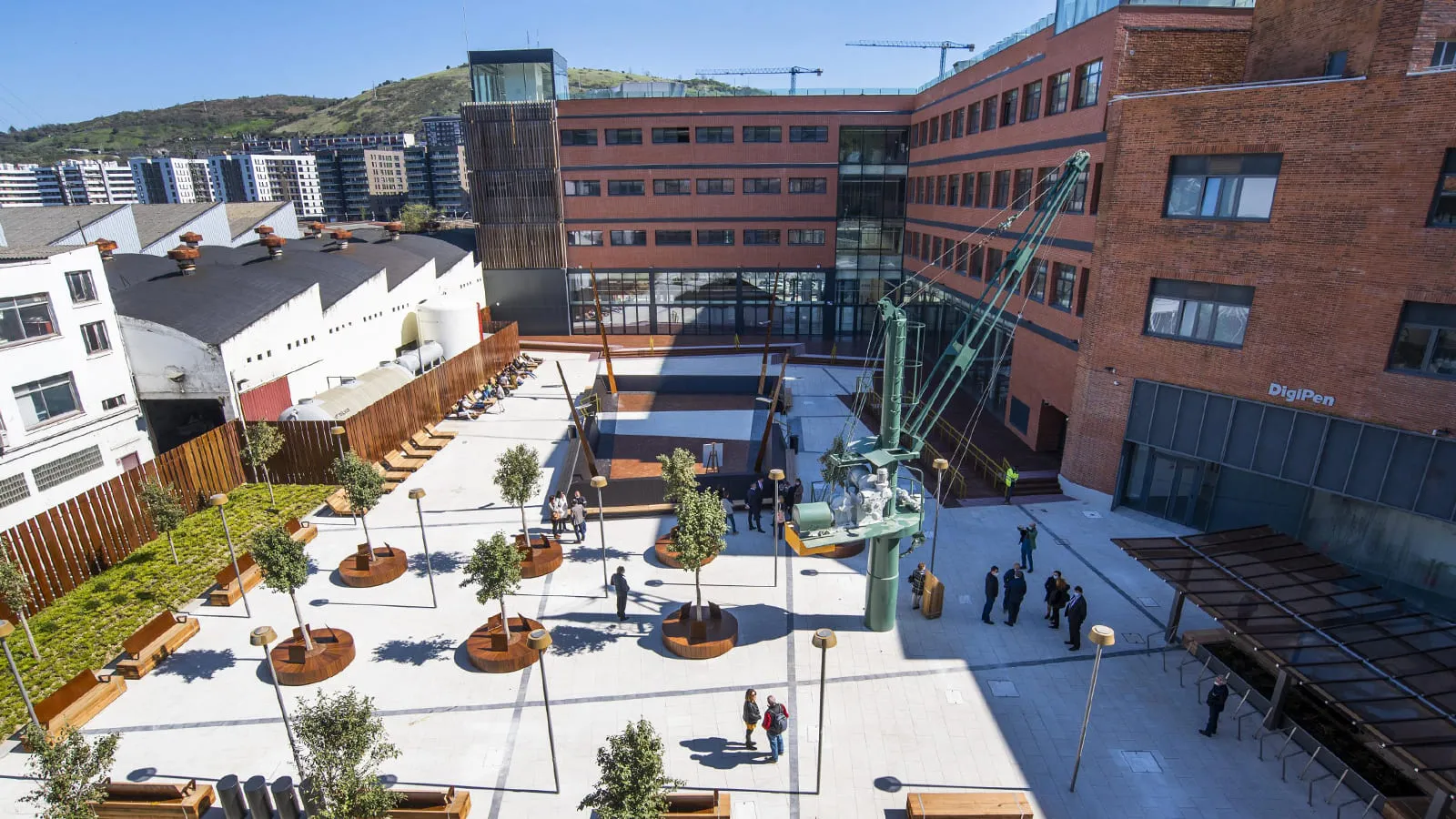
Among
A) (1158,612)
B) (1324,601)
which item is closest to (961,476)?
(1158,612)

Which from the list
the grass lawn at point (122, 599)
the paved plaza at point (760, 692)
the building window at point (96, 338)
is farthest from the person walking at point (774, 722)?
the building window at point (96, 338)

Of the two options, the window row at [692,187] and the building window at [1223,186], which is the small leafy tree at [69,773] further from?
the window row at [692,187]

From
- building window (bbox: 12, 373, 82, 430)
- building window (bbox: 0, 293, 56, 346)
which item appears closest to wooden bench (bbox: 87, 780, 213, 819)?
building window (bbox: 12, 373, 82, 430)

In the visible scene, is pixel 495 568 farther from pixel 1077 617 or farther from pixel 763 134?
pixel 763 134

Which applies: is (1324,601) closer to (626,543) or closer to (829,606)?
(829,606)

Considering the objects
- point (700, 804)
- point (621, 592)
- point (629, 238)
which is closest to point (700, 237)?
point (629, 238)

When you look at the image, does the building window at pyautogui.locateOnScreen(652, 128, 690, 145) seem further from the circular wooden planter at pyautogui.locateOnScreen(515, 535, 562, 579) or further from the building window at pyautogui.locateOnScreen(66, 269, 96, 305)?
the circular wooden planter at pyautogui.locateOnScreen(515, 535, 562, 579)

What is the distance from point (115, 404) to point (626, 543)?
1903cm

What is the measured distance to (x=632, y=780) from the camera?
31.7 ft

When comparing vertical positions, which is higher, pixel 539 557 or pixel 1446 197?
pixel 1446 197

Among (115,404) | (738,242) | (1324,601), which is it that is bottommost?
(1324,601)

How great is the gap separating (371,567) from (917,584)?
47.6 feet

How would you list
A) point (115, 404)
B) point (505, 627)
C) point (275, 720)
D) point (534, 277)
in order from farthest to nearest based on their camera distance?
point (534, 277) < point (115, 404) < point (505, 627) < point (275, 720)

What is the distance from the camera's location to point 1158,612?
17.4 m
